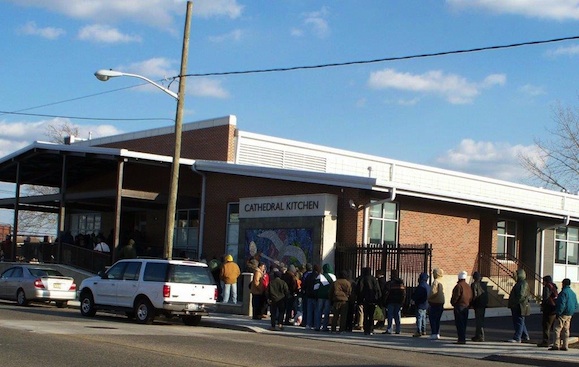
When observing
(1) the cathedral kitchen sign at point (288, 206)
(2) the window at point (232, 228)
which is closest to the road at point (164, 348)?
(1) the cathedral kitchen sign at point (288, 206)

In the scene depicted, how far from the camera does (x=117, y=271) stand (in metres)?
22.6

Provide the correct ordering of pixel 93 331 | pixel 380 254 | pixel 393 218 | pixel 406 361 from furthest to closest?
1. pixel 393 218
2. pixel 380 254
3. pixel 93 331
4. pixel 406 361

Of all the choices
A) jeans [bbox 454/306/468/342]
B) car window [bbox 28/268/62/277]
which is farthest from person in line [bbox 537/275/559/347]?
car window [bbox 28/268/62/277]

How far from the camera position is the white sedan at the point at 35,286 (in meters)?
26.7

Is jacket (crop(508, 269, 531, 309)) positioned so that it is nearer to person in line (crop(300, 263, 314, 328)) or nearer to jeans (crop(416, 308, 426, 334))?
jeans (crop(416, 308, 426, 334))

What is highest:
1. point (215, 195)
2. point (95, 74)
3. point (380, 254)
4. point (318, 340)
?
point (95, 74)

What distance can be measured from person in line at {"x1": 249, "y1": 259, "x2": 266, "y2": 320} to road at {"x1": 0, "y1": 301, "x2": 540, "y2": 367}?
2.33m

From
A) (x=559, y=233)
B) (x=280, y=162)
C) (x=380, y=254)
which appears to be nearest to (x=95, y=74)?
(x=380, y=254)

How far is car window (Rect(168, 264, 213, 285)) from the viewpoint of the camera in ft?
70.1

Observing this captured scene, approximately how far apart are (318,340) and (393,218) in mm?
9424

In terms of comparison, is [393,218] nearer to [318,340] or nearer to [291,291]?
[291,291]

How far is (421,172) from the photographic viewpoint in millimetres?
35344

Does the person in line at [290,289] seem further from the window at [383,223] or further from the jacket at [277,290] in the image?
the window at [383,223]

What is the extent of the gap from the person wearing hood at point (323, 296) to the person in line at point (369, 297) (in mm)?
931
